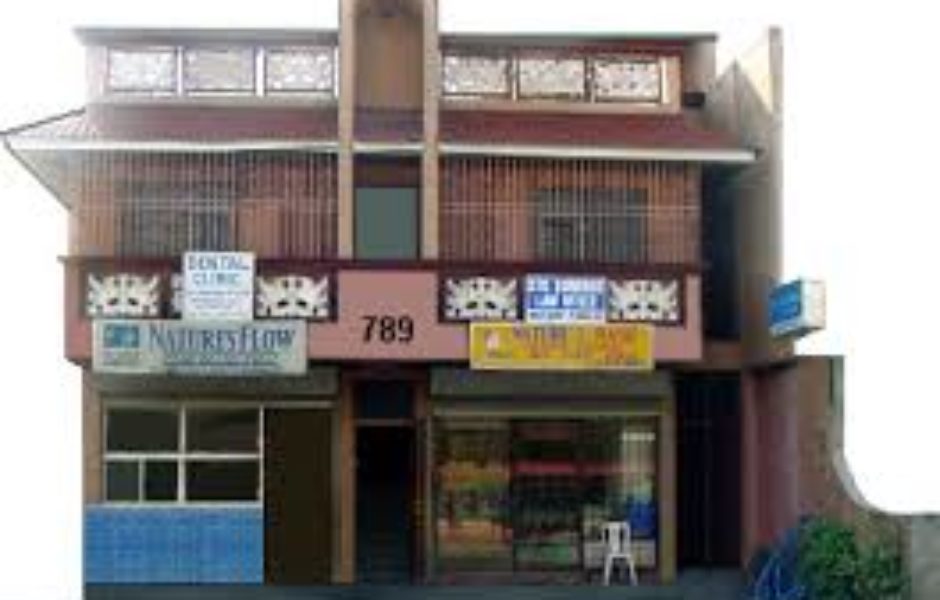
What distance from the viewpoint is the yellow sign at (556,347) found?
30578mm

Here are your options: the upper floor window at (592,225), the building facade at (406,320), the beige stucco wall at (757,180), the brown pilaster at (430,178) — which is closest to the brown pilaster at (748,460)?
the building facade at (406,320)

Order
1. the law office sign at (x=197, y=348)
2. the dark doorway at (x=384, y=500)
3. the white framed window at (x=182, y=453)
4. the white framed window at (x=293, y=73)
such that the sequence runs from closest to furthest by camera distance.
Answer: the law office sign at (x=197, y=348) → the white framed window at (x=182, y=453) → the dark doorway at (x=384, y=500) → the white framed window at (x=293, y=73)

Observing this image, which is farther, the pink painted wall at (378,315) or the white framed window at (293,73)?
the white framed window at (293,73)

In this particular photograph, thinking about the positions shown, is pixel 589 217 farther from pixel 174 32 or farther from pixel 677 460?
pixel 174 32

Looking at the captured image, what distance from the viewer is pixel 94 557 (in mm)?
30734

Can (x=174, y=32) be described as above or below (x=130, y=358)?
above

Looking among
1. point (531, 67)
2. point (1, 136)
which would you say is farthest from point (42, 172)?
point (531, 67)

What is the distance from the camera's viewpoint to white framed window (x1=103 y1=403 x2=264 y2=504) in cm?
3109

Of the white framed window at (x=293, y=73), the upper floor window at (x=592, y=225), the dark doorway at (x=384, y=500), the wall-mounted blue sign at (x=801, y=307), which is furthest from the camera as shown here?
the white framed window at (x=293, y=73)

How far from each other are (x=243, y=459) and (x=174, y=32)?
692cm

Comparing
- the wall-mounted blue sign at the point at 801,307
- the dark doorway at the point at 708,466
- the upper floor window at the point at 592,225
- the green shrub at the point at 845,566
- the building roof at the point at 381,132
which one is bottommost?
the green shrub at the point at 845,566

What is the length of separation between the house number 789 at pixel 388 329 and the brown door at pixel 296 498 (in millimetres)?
1732

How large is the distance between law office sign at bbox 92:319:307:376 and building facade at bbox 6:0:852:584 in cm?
5

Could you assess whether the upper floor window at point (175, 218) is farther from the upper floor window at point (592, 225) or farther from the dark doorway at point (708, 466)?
the dark doorway at point (708, 466)
